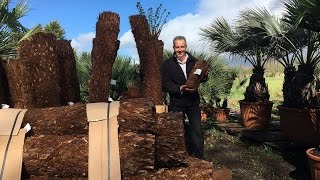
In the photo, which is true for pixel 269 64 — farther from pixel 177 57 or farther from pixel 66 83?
pixel 66 83

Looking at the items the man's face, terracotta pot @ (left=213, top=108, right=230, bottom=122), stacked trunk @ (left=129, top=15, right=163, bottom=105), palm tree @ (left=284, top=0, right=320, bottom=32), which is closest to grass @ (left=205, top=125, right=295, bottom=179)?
stacked trunk @ (left=129, top=15, right=163, bottom=105)

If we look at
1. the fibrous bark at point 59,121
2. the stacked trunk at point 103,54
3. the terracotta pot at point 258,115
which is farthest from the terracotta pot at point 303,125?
the fibrous bark at point 59,121

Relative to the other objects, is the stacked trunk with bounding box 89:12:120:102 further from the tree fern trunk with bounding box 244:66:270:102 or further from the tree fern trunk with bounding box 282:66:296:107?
the tree fern trunk with bounding box 244:66:270:102

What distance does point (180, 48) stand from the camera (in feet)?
14.8

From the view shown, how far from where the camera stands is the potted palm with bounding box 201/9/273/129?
8422 mm

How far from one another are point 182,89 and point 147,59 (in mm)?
948

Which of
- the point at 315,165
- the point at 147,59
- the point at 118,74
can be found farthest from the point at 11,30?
the point at 315,165

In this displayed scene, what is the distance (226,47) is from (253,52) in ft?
2.07

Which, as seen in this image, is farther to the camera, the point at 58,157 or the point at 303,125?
the point at 303,125

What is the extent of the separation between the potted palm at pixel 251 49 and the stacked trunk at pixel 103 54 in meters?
4.92

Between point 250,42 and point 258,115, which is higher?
point 250,42

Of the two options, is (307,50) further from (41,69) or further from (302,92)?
(41,69)

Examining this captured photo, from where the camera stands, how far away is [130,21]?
199 inches

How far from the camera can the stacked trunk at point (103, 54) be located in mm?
3744
